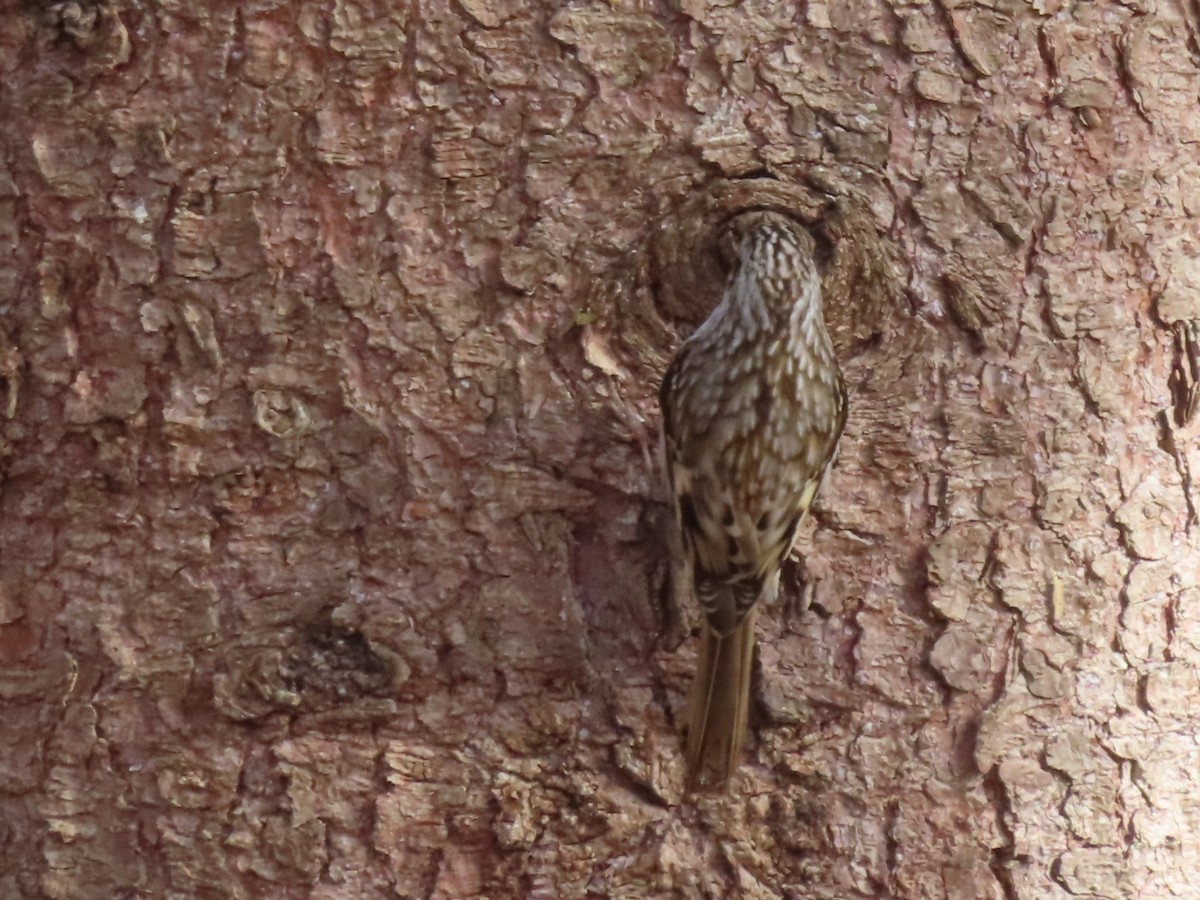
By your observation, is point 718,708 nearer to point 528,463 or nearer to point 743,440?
point 528,463

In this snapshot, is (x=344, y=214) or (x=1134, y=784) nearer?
(x=344, y=214)

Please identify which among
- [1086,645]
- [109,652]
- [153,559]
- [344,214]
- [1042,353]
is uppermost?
[1042,353]

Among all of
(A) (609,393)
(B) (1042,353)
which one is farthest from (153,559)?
(B) (1042,353)

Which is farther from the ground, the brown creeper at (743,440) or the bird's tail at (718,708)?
the brown creeper at (743,440)

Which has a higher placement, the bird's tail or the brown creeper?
the brown creeper

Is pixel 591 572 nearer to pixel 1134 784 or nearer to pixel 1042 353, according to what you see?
pixel 1042 353

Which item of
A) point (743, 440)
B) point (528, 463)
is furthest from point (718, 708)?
point (743, 440)
